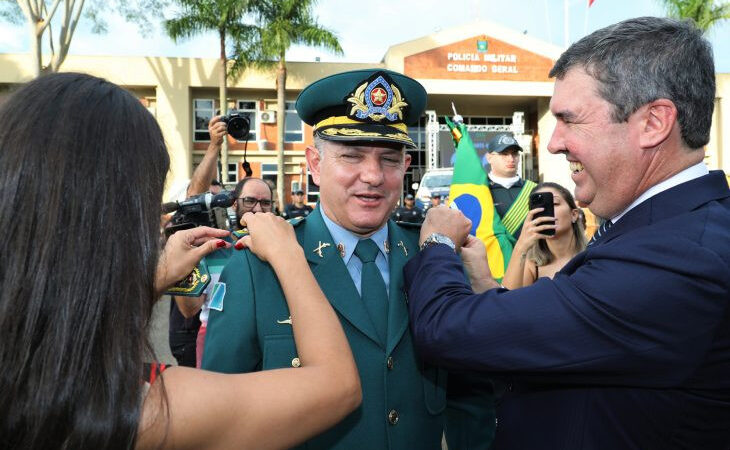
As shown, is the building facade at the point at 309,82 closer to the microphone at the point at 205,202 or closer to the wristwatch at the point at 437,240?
the microphone at the point at 205,202

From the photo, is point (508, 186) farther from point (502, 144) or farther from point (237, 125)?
point (237, 125)

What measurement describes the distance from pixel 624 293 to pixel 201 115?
28.1m

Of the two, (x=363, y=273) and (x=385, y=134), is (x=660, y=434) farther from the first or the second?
(x=385, y=134)

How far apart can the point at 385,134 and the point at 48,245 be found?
4.03 ft

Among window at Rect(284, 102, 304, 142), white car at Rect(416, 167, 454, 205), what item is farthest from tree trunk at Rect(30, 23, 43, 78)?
window at Rect(284, 102, 304, 142)

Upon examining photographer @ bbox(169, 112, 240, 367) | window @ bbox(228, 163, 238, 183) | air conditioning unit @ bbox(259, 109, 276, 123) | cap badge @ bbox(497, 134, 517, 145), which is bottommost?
photographer @ bbox(169, 112, 240, 367)

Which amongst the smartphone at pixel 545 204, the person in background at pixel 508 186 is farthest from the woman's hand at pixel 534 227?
the person in background at pixel 508 186

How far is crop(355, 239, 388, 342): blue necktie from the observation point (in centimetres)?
195

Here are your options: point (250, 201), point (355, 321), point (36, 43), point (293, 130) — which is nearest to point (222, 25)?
point (293, 130)

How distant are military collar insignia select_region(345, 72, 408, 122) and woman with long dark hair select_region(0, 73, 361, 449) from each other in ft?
3.02

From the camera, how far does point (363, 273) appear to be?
2041mm

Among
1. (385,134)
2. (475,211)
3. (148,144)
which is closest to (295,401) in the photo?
(148,144)

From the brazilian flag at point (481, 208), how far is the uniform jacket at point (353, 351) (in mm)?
3059

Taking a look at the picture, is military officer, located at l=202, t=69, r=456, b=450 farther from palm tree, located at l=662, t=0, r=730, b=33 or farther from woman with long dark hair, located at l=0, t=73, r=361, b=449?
palm tree, located at l=662, t=0, r=730, b=33
